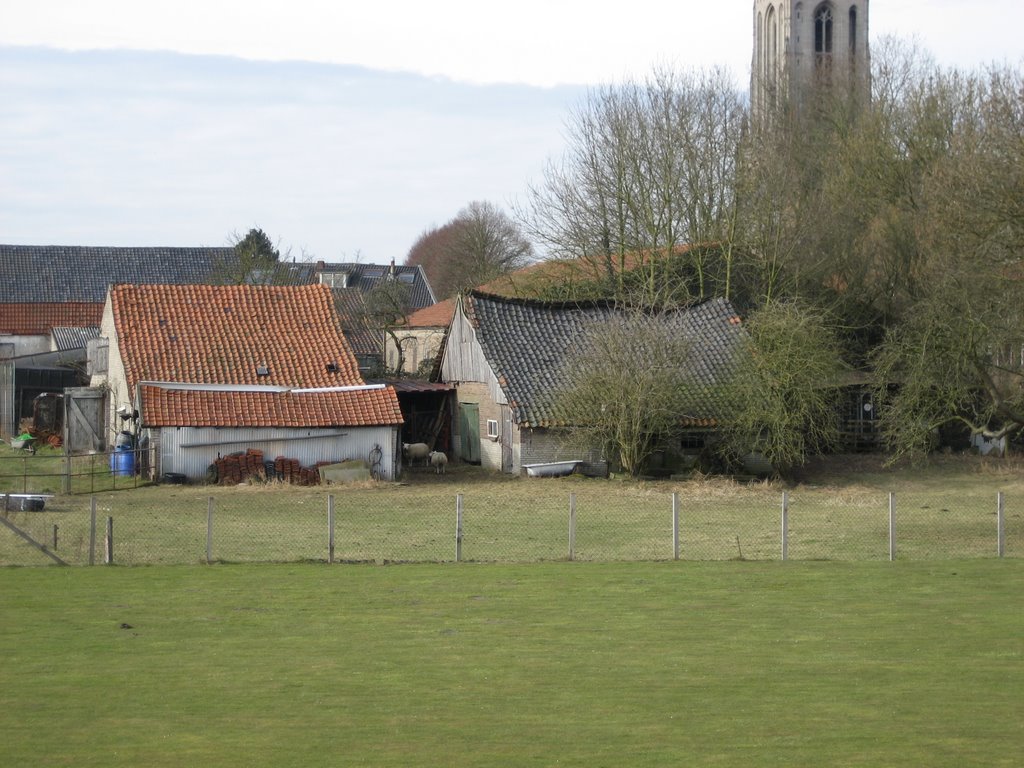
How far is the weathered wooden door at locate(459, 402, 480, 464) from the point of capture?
127ft

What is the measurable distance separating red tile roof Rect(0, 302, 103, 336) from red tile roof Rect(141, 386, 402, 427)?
31.6 m

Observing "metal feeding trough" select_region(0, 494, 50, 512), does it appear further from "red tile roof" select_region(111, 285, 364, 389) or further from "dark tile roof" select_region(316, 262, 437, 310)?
"dark tile roof" select_region(316, 262, 437, 310)

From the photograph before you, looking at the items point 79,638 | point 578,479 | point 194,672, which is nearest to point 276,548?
point 79,638

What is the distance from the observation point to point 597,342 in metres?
34.8

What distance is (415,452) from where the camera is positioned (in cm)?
3791

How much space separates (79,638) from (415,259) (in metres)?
113

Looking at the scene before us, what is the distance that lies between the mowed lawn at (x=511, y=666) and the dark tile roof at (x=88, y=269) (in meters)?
50.1

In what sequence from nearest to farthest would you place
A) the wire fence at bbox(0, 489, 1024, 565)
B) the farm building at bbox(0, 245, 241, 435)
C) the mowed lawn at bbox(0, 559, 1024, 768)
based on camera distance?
the mowed lawn at bbox(0, 559, 1024, 768), the wire fence at bbox(0, 489, 1024, 565), the farm building at bbox(0, 245, 241, 435)

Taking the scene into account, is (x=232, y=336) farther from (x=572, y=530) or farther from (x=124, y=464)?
(x=572, y=530)

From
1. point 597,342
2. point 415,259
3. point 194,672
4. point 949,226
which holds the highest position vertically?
point 415,259

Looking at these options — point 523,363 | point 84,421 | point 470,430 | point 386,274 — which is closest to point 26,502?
point 84,421

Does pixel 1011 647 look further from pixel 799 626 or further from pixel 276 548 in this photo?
pixel 276 548

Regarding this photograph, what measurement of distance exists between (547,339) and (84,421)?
14.4 meters

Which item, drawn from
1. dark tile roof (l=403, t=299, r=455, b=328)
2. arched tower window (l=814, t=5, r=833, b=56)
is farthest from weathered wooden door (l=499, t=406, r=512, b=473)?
arched tower window (l=814, t=5, r=833, b=56)
